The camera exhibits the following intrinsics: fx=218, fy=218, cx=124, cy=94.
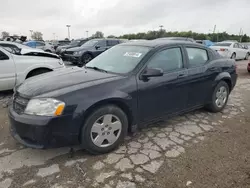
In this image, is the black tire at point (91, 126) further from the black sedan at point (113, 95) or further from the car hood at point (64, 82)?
the car hood at point (64, 82)

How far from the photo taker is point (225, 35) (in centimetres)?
5175

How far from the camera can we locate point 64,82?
2.94 metres

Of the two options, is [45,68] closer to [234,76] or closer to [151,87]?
[151,87]

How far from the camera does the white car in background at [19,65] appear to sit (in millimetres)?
5375

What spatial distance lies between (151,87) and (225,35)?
5557 cm

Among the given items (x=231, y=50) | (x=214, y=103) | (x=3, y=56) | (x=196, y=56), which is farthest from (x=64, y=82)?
(x=231, y=50)

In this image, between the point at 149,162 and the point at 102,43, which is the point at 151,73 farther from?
the point at 102,43

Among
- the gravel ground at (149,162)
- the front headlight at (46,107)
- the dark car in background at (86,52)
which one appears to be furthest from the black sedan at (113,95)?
the dark car in background at (86,52)

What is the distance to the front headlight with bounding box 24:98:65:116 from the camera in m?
2.55

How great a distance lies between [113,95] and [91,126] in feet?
1.60

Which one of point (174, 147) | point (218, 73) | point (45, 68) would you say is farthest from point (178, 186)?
point (45, 68)

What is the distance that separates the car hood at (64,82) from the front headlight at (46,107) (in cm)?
13

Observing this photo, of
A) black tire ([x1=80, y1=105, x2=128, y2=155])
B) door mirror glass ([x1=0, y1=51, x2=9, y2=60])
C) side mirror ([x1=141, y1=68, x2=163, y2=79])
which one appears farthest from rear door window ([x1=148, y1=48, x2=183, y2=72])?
door mirror glass ([x1=0, y1=51, x2=9, y2=60])

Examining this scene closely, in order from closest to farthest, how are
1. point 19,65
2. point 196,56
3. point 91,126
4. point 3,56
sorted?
point 91,126 < point 196,56 < point 3,56 < point 19,65
